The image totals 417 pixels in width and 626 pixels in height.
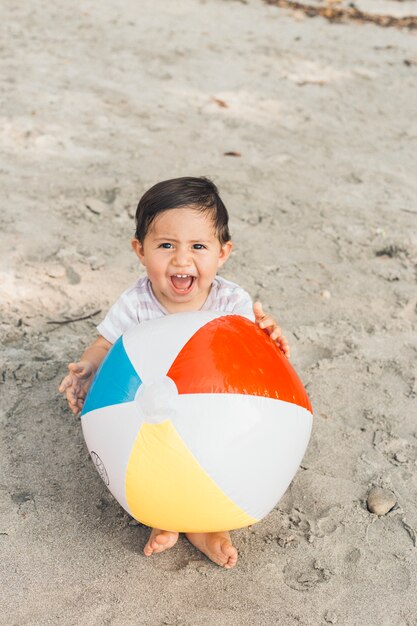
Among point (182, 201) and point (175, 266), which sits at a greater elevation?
point (182, 201)

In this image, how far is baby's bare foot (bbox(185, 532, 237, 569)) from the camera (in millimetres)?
2443

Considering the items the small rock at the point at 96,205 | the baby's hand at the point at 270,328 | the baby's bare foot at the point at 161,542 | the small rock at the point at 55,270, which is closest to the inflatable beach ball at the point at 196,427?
the baby's bare foot at the point at 161,542

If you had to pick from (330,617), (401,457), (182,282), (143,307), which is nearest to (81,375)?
(143,307)

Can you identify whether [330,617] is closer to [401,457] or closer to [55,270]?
[401,457]

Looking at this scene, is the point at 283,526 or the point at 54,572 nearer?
the point at 54,572

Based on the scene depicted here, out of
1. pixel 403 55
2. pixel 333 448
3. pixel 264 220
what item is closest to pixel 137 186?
pixel 264 220

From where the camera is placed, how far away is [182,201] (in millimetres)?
2664

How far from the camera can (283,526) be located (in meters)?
2.67

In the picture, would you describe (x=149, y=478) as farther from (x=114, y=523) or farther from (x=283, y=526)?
(x=283, y=526)

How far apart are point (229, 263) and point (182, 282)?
1.35 meters

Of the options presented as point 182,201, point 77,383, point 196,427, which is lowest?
point 77,383

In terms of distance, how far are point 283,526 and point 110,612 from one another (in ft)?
2.31

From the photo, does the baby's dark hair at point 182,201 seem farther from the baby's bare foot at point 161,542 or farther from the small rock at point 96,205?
the small rock at point 96,205

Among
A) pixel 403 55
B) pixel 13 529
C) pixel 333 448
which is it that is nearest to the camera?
pixel 13 529
